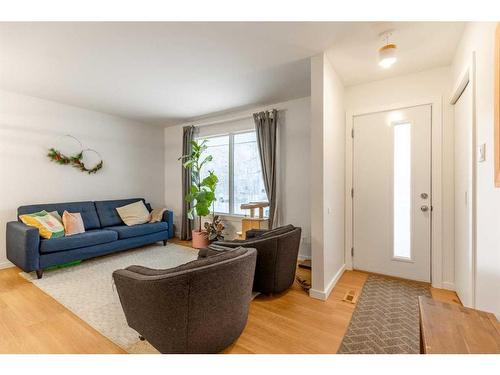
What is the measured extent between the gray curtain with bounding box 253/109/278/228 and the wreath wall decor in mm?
3059

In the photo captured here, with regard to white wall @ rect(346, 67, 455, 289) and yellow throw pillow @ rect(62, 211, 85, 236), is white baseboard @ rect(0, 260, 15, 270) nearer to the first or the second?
yellow throw pillow @ rect(62, 211, 85, 236)

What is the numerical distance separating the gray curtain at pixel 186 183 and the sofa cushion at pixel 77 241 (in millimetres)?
1482

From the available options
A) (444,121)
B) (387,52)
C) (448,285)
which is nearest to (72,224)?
(387,52)

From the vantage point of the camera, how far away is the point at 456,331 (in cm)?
103

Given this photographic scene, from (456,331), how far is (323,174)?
157 centimetres

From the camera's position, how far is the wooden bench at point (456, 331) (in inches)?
36.5

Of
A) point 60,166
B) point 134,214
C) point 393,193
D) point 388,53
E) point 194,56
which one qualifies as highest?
point 194,56

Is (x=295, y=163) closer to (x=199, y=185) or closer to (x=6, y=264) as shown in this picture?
(x=199, y=185)

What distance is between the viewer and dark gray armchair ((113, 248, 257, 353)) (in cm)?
133

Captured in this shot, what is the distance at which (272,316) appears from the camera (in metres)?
2.08

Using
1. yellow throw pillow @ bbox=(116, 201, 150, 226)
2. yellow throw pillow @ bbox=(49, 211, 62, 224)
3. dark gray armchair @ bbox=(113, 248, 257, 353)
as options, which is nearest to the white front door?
dark gray armchair @ bbox=(113, 248, 257, 353)

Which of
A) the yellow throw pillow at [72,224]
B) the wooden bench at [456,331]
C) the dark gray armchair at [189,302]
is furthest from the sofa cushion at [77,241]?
the wooden bench at [456,331]
